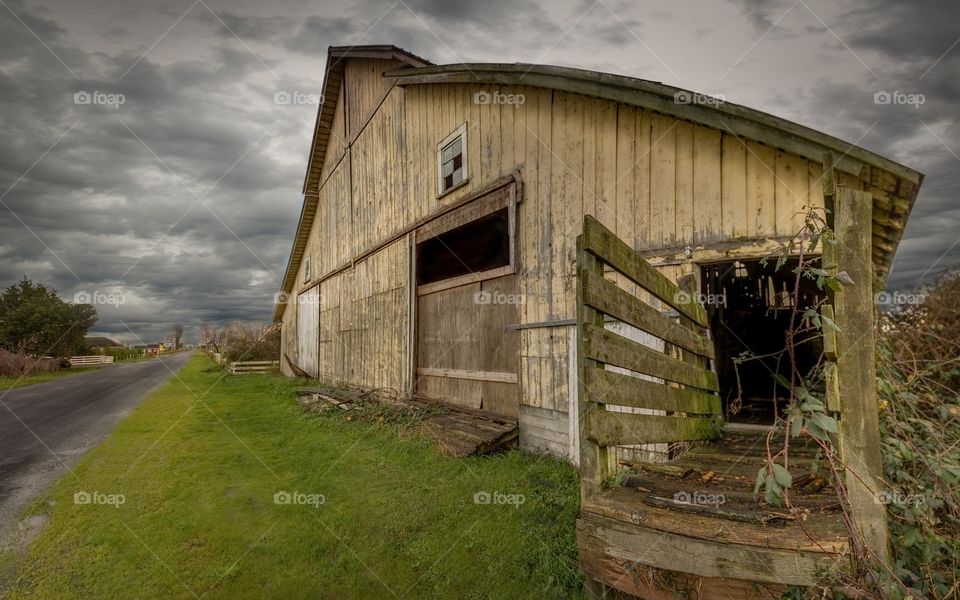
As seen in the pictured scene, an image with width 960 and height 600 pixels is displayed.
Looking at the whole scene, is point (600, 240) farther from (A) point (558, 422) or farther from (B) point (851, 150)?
(A) point (558, 422)

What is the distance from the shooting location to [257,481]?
20.2 ft

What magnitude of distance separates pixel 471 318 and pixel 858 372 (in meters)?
6.64

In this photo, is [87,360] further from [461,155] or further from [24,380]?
[461,155]

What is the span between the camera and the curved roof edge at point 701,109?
12.7 ft

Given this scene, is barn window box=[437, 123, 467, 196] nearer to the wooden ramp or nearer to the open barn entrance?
the wooden ramp

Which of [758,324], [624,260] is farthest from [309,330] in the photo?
[624,260]

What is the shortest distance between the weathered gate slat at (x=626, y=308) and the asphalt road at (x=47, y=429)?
6.07m

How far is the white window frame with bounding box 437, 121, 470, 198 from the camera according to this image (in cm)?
823

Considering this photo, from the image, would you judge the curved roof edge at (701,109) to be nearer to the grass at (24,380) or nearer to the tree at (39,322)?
the grass at (24,380)

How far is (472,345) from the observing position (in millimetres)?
8352

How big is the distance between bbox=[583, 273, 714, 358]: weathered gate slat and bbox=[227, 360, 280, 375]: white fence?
3029cm

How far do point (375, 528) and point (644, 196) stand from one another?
4.84 metres

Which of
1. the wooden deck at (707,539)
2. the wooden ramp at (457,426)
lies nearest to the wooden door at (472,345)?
the wooden ramp at (457,426)

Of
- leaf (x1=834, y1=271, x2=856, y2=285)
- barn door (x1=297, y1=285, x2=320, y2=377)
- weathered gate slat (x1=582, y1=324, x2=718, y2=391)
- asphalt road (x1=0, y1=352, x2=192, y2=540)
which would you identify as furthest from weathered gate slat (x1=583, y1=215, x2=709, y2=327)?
barn door (x1=297, y1=285, x2=320, y2=377)
